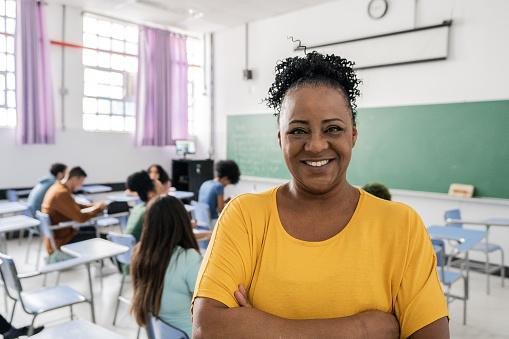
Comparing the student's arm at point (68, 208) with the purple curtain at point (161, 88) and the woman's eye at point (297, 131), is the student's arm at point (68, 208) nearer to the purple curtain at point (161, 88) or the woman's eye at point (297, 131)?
the purple curtain at point (161, 88)

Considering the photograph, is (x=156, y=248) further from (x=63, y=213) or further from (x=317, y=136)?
(x=63, y=213)

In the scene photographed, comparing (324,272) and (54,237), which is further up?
(324,272)

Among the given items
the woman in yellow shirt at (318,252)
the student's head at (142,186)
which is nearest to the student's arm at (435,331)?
the woman in yellow shirt at (318,252)

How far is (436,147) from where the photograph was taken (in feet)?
17.6

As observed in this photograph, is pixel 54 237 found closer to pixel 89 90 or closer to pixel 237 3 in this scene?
pixel 89 90

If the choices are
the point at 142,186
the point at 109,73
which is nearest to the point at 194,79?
the point at 109,73

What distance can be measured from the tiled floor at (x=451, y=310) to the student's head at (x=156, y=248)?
1351mm

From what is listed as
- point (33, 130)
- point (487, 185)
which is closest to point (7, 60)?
point (33, 130)

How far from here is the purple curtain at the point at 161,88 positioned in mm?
7793

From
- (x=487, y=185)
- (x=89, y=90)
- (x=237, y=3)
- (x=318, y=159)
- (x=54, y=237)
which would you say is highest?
(x=237, y=3)

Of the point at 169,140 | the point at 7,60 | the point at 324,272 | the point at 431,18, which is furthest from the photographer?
the point at 169,140

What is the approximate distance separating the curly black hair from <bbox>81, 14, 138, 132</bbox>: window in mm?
6954

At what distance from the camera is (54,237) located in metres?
4.31

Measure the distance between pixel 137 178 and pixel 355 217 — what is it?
3.03m
